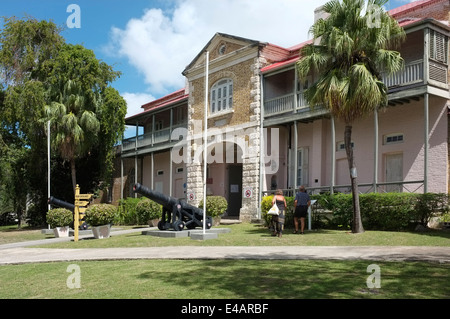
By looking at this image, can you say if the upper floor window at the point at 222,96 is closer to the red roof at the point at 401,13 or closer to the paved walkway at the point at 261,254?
the red roof at the point at 401,13

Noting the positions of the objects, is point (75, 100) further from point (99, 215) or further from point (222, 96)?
point (99, 215)

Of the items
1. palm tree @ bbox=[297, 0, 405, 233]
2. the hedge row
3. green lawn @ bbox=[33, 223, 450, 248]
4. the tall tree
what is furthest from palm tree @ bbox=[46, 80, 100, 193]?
palm tree @ bbox=[297, 0, 405, 233]

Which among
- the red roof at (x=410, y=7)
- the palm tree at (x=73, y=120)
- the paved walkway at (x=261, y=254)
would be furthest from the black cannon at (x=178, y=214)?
the palm tree at (x=73, y=120)

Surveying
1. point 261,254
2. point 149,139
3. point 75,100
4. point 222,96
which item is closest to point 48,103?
point 75,100

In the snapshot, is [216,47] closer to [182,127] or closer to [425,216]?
[182,127]

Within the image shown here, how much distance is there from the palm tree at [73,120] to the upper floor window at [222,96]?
767 cm

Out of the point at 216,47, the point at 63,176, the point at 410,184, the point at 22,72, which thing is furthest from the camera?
the point at 63,176

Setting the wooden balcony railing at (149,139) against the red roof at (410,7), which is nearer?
the red roof at (410,7)

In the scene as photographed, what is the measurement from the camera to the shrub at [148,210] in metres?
23.7

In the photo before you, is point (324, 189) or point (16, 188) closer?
point (324, 189)

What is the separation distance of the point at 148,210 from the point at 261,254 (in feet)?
44.8

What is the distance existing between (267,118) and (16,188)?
18.1 metres

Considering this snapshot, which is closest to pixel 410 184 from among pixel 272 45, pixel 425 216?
pixel 425 216

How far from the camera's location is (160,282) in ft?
25.9
